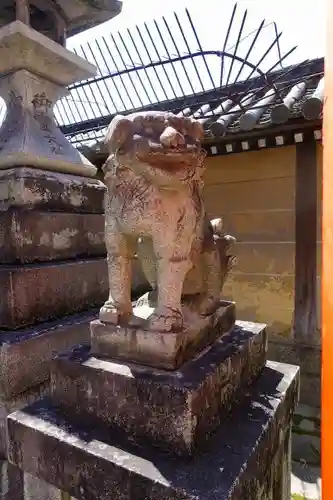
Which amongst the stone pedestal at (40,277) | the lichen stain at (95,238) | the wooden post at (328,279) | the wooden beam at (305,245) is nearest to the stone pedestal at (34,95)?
the stone pedestal at (40,277)

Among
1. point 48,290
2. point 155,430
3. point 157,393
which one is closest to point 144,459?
point 155,430

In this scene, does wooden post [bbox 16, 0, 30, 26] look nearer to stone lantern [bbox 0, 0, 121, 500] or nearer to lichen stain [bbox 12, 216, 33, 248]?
stone lantern [bbox 0, 0, 121, 500]

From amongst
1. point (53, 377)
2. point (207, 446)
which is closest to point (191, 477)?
point (207, 446)

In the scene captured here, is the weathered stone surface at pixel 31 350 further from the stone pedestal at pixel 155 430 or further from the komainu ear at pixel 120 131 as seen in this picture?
the komainu ear at pixel 120 131

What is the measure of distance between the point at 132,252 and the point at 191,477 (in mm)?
887

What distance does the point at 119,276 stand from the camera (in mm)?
1563

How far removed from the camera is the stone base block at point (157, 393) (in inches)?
50.5

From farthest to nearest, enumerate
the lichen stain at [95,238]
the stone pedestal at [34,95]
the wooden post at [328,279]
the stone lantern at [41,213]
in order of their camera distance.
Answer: the lichen stain at [95,238] < the stone pedestal at [34,95] < the stone lantern at [41,213] < the wooden post at [328,279]

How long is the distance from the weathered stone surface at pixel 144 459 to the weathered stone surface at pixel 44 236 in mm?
999

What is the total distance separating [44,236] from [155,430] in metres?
1.53

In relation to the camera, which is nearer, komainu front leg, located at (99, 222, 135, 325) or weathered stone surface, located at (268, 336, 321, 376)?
komainu front leg, located at (99, 222, 135, 325)

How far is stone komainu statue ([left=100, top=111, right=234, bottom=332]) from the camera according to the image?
4.38 ft

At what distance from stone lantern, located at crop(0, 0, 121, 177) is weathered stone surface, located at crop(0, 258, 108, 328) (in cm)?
77

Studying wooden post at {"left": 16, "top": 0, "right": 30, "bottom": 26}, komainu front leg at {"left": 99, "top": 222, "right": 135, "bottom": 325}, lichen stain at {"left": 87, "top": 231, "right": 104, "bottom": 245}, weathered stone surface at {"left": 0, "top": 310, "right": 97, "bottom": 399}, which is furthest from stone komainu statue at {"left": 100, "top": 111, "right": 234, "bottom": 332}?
wooden post at {"left": 16, "top": 0, "right": 30, "bottom": 26}
